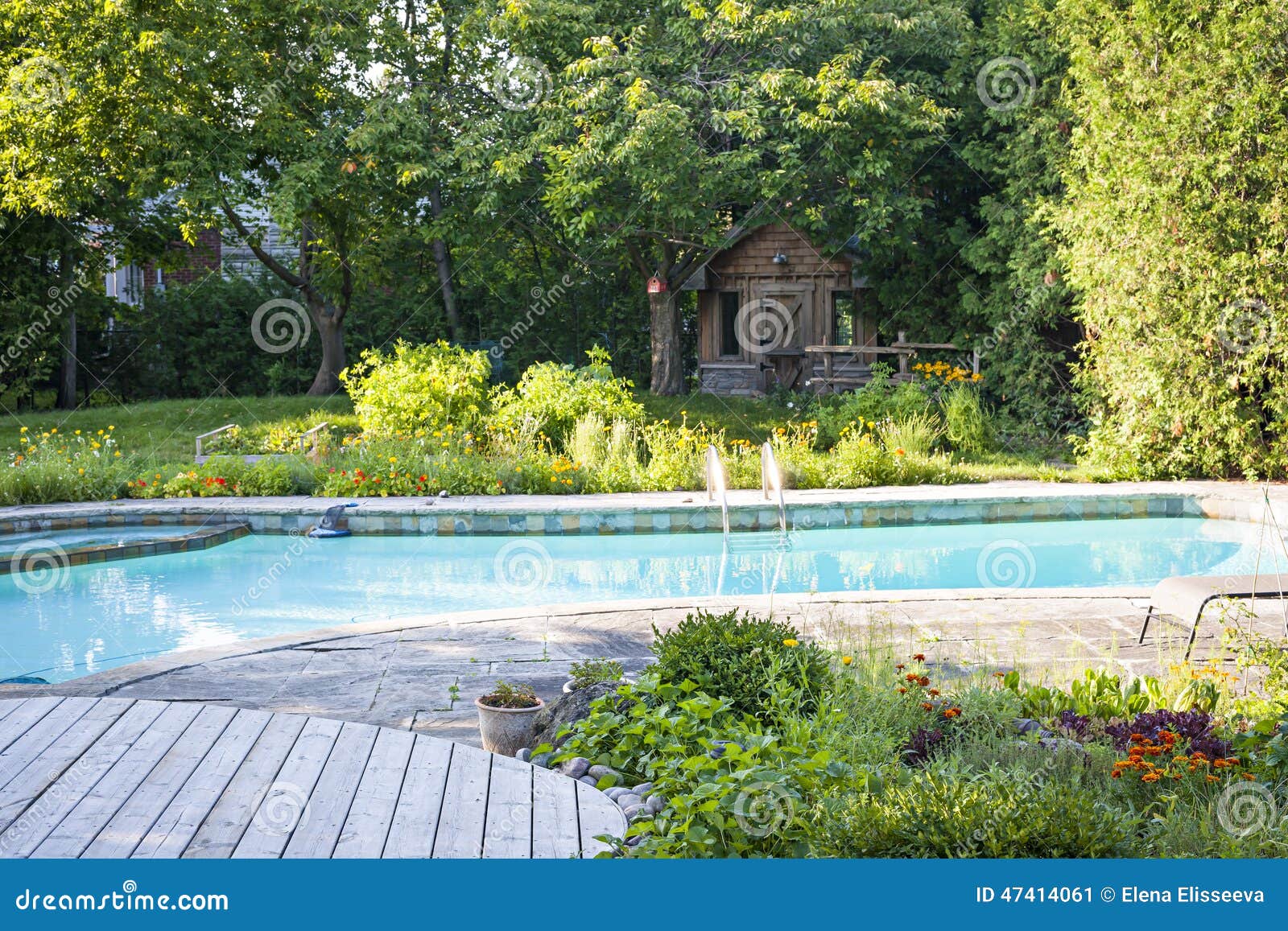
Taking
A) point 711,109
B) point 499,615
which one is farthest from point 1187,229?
point 499,615

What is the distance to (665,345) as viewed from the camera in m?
19.3

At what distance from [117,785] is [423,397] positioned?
9707mm

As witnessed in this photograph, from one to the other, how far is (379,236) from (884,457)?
32.4 ft

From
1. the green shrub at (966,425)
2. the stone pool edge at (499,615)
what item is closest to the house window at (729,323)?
the green shrub at (966,425)

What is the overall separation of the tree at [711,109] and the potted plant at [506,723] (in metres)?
10.8

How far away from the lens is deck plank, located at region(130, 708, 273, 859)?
3.19 meters

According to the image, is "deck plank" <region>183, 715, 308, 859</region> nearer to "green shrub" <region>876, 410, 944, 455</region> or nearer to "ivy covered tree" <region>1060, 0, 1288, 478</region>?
"green shrub" <region>876, 410, 944, 455</region>

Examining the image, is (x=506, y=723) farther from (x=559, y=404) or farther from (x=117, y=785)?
(x=559, y=404)

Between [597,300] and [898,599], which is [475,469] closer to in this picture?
[898,599]

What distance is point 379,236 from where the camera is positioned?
1880cm

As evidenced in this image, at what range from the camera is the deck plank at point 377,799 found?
124 inches

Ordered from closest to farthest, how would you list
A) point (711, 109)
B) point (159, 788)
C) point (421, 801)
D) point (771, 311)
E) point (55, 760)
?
point (421, 801) → point (159, 788) → point (55, 760) → point (711, 109) → point (771, 311)

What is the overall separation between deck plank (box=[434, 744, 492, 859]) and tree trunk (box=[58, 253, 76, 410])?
55.5 feet

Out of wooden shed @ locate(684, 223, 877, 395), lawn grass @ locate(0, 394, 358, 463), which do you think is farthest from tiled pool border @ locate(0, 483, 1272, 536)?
wooden shed @ locate(684, 223, 877, 395)
